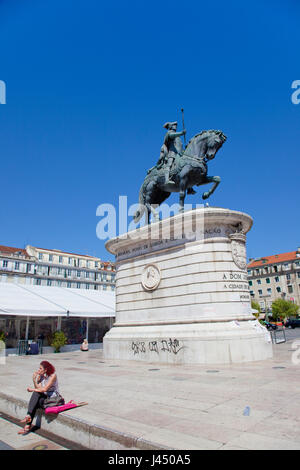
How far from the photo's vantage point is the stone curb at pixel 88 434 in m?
4.20

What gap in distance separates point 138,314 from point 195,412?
33.2 ft

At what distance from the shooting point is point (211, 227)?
1391 cm

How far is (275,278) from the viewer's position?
8412 centimetres

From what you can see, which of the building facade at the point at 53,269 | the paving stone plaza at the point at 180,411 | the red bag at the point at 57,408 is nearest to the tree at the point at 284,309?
the building facade at the point at 53,269

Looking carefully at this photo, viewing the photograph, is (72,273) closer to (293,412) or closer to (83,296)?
(83,296)

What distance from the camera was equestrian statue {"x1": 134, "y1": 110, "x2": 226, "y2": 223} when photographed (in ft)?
48.1

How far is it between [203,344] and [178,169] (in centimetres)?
833

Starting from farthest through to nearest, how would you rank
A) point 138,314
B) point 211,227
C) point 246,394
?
point 138,314, point 211,227, point 246,394

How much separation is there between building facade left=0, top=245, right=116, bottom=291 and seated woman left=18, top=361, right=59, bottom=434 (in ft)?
200

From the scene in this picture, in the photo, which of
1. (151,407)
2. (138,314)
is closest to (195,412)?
(151,407)

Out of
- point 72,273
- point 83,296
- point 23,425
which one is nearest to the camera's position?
point 23,425

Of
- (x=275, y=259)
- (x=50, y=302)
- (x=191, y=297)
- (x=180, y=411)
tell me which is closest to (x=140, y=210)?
(x=191, y=297)

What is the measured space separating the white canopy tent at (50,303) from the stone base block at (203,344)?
36.8ft
